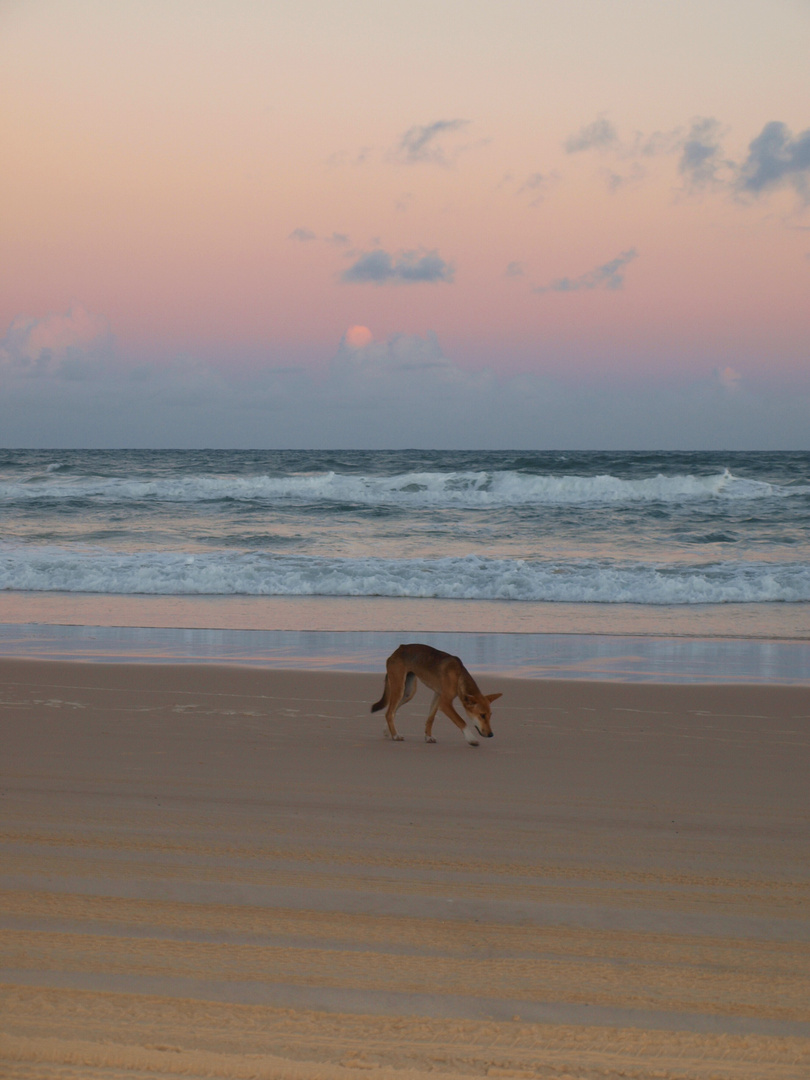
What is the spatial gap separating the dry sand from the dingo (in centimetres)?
20

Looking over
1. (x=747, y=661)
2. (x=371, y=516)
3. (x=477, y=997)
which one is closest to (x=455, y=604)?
(x=747, y=661)

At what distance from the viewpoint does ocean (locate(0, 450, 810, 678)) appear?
12.5 meters

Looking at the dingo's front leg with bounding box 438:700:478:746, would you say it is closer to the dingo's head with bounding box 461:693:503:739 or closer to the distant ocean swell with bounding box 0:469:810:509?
the dingo's head with bounding box 461:693:503:739

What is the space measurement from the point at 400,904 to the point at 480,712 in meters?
2.43

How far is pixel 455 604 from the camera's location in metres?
13.3

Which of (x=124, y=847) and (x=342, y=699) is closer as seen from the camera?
(x=124, y=847)

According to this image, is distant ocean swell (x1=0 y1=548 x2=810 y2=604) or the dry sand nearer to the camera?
the dry sand

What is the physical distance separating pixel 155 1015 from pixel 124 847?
1320 mm

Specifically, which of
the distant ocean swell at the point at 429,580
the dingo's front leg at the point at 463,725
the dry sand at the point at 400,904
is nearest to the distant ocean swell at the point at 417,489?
the distant ocean swell at the point at 429,580

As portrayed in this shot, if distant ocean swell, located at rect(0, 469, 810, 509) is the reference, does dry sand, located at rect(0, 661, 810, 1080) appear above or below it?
below

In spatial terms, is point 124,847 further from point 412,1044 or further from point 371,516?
point 371,516

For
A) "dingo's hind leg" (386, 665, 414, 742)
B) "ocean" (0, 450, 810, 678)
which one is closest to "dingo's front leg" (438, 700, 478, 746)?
"dingo's hind leg" (386, 665, 414, 742)

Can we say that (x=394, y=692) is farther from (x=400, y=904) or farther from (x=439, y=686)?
(x=400, y=904)

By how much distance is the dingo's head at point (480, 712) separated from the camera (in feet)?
18.1
